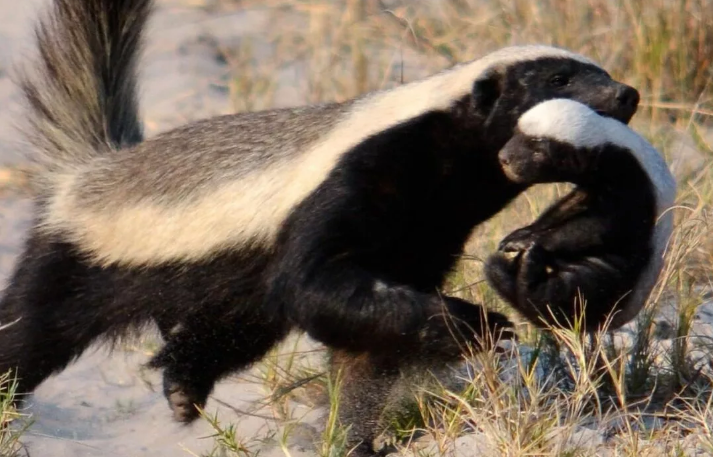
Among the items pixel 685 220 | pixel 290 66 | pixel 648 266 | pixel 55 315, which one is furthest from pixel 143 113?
pixel 648 266

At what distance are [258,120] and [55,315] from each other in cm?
99

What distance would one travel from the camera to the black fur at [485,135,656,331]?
4.02 metres

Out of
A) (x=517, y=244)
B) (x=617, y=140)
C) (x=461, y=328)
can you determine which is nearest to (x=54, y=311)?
(x=461, y=328)

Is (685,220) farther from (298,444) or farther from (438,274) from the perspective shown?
(298,444)

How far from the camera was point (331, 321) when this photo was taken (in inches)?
160

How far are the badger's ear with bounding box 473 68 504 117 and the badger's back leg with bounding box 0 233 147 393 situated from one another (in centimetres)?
141

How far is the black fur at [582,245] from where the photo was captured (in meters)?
4.02

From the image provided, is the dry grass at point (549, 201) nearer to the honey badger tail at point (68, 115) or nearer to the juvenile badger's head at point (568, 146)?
the juvenile badger's head at point (568, 146)

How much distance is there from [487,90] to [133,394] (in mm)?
2124

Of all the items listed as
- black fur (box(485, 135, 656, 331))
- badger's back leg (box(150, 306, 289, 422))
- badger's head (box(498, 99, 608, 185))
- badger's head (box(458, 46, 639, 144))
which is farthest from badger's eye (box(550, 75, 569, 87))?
badger's back leg (box(150, 306, 289, 422))

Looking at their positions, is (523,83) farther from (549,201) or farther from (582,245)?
(549,201)

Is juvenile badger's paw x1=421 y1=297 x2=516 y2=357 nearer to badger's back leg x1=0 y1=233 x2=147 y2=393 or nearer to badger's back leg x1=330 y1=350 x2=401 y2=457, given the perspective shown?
badger's back leg x1=330 y1=350 x2=401 y2=457

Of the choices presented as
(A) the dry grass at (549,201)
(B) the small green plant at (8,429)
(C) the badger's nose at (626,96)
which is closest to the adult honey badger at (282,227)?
(C) the badger's nose at (626,96)

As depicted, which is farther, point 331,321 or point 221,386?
point 221,386
